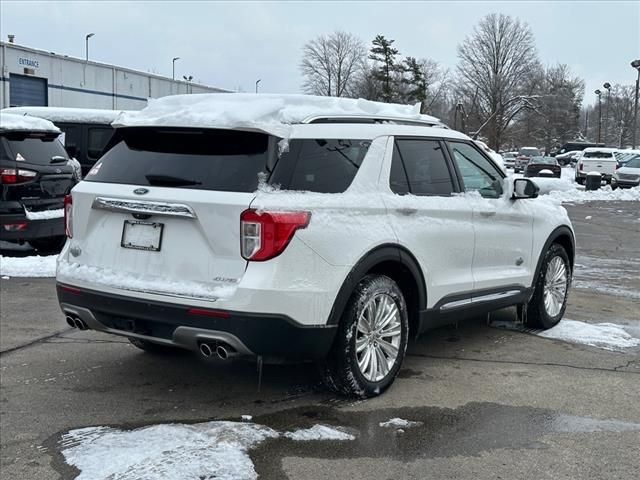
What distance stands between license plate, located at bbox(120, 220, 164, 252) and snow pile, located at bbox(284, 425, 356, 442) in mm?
1316

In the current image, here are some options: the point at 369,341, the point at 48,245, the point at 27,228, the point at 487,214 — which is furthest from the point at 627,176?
the point at 369,341

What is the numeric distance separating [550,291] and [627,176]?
27.6 metres

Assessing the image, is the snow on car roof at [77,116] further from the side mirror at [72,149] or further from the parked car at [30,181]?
the parked car at [30,181]

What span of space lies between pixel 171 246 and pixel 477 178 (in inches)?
105

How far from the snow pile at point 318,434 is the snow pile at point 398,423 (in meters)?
0.27

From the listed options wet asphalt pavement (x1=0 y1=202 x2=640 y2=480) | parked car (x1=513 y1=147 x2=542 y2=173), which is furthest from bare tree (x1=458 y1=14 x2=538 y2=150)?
wet asphalt pavement (x1=0 y1=202 x2=640 y2=480)

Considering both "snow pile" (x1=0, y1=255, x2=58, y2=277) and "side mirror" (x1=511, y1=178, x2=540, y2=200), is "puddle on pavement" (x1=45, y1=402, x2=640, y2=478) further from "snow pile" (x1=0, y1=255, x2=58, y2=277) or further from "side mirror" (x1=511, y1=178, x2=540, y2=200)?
"snow pile" (x1=0, y1=255, x2=58, y2=277)

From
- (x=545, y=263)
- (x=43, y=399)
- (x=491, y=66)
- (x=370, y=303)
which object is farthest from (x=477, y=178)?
(x=491, y=66)

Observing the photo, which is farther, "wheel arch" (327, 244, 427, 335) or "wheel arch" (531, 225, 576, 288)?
"wheel arch" (531, 225, 576, 288)

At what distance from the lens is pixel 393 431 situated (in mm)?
4109

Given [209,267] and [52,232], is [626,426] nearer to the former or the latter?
[209,267]

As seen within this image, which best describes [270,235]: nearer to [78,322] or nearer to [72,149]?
[78,322]

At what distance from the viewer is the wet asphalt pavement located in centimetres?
371

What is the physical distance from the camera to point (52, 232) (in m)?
9.32
